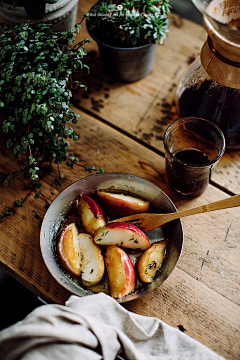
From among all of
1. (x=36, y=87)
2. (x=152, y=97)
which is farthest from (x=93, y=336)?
(x=152, y=97)

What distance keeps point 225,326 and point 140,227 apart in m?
0.22

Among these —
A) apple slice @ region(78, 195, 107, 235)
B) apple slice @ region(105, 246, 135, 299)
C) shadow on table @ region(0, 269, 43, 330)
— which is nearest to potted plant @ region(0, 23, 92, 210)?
apple slice @ region(78, 195, 107, 235)

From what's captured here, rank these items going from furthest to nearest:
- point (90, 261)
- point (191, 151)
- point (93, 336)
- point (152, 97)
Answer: point (152, 97) → point (191, 151) → point (90, 261) → point (93, 336)

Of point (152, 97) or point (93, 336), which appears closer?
point (93, 336)

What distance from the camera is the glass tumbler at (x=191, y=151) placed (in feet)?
2.12

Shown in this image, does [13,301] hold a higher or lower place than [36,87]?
lower

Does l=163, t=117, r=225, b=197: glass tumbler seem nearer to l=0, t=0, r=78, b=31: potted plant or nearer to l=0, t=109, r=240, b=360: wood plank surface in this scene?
l=0, t=109, r=240, b=360: wood plank surface

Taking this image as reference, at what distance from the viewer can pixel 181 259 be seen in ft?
2.11

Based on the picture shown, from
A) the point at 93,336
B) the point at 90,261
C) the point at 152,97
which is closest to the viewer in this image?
the point at 93,336

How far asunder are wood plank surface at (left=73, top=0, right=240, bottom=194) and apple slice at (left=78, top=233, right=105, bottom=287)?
0.91ft

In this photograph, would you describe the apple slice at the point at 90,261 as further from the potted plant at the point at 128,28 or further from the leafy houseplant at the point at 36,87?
the potted plant at the point at 128,28

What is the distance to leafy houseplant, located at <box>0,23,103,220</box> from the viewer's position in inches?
24.4

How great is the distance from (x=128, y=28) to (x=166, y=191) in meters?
0.35

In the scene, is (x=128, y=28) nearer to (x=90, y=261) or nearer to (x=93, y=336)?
(x=90, y=261)
